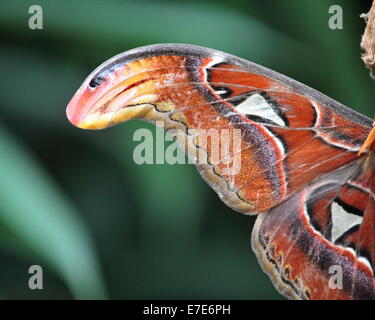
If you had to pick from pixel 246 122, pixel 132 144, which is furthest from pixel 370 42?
pixel 132 144

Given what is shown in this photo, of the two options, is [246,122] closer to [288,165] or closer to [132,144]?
[288,165]

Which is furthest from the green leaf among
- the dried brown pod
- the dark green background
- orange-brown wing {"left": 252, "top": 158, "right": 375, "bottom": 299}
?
the dried brown pod

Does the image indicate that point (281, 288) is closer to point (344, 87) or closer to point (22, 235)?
point (22, 235)

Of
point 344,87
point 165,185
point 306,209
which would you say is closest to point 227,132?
point 306,209

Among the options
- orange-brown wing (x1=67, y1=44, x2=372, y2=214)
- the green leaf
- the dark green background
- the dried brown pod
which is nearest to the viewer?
the dried brown pod

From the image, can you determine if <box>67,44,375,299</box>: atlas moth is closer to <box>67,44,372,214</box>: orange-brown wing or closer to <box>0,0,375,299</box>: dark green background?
<box>67,44,372,214</box>: orange-brown wing

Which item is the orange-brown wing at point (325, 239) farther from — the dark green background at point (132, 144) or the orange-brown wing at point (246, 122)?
the dark green background at point (132, 144)

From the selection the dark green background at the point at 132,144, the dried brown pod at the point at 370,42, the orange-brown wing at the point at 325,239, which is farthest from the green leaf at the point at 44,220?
the dried brown pod at the point at 370,42

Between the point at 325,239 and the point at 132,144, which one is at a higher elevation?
the point at 132,144
